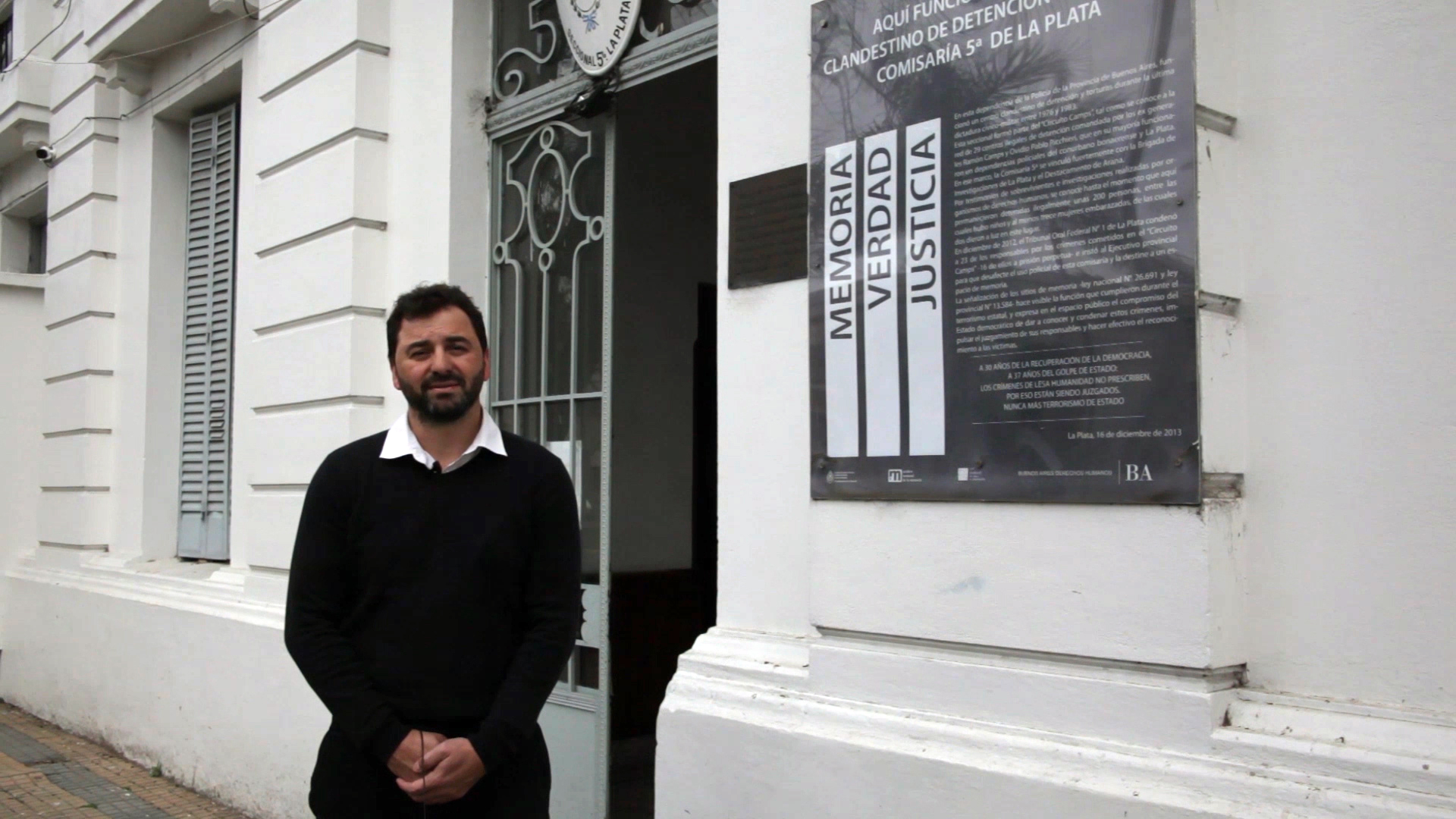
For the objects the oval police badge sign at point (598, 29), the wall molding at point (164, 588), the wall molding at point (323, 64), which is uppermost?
the wall molding at point (323, 64)

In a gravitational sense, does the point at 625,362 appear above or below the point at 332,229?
below

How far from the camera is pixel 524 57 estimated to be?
548 centimetres

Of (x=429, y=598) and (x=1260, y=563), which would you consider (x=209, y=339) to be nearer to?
(x=429, y=598)

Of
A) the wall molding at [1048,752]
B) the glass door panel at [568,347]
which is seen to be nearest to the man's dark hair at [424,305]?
the wall molding at [1048,752]

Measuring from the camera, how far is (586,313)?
505 cm

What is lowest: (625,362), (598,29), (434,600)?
(434,600)

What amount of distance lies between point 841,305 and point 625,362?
12.8 ft

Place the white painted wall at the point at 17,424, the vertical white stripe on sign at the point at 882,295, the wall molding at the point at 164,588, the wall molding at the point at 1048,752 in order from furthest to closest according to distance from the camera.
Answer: the white painted wall at the point at 17,424
the wall molding at the point at 164,588
the vertical white stripe on sign at the point at 882,295
the wall molding at the point at 1048,752

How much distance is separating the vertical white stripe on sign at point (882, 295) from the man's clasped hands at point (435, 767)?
1.31 m

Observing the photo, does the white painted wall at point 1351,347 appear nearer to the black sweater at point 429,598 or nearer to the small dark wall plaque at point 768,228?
the small dark wall plaque at point 768,228

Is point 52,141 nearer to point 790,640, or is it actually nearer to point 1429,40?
point 790,640

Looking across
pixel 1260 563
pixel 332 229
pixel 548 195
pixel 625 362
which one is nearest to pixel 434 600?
pixel 1260 563

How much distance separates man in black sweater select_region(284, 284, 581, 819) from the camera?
8.73ft

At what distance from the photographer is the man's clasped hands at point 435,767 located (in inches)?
101
